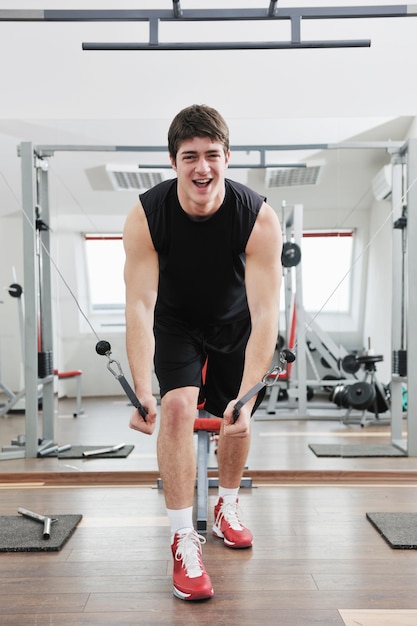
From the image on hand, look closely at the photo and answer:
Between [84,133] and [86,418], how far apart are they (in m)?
1.28

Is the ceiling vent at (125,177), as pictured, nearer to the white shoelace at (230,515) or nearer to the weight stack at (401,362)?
the weight stack at (401,362)

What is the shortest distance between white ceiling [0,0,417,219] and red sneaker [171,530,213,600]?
5.72 ft

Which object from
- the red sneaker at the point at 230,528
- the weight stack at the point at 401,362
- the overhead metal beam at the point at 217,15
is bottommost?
the red sneaker at the point at 230,528

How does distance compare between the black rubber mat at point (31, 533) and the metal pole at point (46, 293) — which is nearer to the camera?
the black rubber mat at point (31, 533)

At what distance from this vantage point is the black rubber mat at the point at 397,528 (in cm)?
175

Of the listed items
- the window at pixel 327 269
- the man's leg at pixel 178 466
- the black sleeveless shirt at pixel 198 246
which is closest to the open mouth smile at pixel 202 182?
the black sleeveless shirt at pixel 198 246

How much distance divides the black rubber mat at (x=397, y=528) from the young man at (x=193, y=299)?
1.32ft

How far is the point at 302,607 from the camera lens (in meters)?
1.35

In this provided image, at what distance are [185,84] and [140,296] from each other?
151 centimetres

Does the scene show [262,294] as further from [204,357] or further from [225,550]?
[225,550]

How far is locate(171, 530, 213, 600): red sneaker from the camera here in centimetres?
138

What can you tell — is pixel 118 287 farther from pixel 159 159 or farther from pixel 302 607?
pixel 302 607

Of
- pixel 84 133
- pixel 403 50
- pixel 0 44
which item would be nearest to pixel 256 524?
pixel 84 133

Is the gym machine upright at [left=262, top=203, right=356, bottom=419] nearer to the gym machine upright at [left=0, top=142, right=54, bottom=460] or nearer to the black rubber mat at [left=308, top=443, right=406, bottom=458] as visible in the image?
the black rubber mat at [left=308, top=443, right=406, bottom=458]
